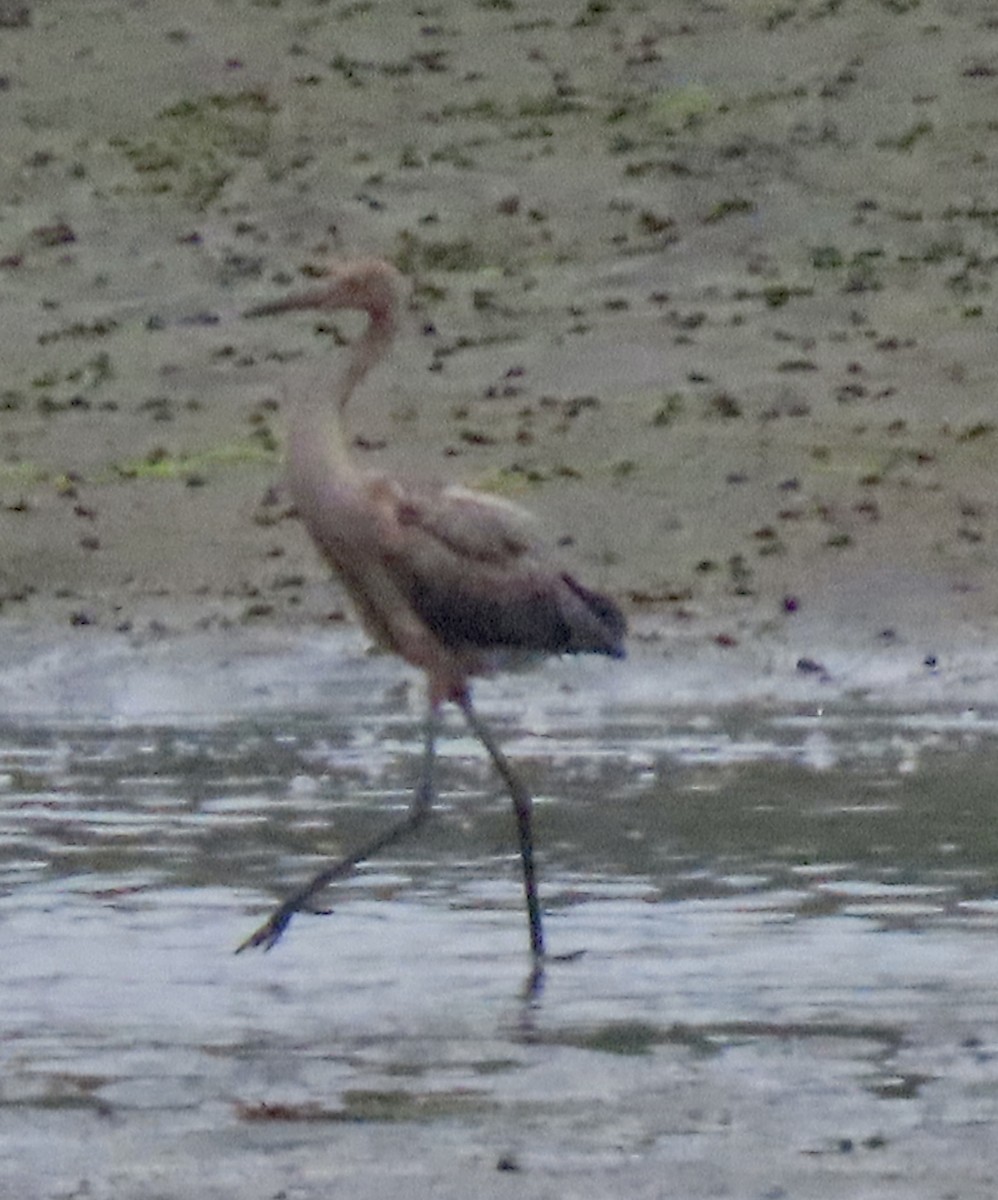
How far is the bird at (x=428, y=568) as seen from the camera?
422 inches

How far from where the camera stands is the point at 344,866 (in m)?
10.4

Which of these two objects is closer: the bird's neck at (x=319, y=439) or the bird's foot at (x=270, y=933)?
the bird's foot at (x=270, y=933)

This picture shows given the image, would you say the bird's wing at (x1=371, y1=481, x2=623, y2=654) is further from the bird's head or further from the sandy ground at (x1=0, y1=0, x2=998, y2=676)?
the sandy ground at (x1=0, y1=0, x2=998, y2=676)

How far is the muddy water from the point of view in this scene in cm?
755

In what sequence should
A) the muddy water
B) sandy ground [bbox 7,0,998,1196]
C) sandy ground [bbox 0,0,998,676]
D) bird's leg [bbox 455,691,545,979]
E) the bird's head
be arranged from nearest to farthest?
the muddy water < bird's leg [bbox 455,691,545,979] < the bird's head < sandy ground [bbox 7,0,998,1196] < sandy ground [bbox 0,0,998,676]

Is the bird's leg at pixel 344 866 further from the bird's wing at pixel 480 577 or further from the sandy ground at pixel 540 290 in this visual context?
the sandy ground at pixel 540 290

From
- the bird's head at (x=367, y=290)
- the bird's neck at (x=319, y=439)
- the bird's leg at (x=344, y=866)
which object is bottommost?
the bird's leg at (x=344, y=866)

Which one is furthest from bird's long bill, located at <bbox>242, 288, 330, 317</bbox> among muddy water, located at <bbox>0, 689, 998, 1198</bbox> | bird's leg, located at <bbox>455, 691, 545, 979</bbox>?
muddy water, located at <bbox>0, 689, 998, 1198</bbox>

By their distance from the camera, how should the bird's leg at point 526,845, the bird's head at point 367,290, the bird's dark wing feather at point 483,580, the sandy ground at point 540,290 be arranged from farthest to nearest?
the sandy ground at point 540,290 < the bird's head at point 367,290 < the bird's dark wing feather at point 483,580 < the bird's leg at point 526,845

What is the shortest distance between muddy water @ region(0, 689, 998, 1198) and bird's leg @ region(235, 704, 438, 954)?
3.4 inches

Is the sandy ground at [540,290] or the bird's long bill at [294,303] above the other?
the bird's long bill at [294,303]

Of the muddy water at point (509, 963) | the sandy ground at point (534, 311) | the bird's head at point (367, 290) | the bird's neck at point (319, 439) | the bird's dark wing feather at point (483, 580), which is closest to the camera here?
the muddy water at point (509, 963)

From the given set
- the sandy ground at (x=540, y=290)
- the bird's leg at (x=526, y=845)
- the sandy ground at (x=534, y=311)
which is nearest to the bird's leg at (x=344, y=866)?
the bird's leg at (x=526, y=845)

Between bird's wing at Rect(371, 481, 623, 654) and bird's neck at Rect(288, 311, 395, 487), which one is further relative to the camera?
bird's wing at Rect(371, 481, 623, 654)
